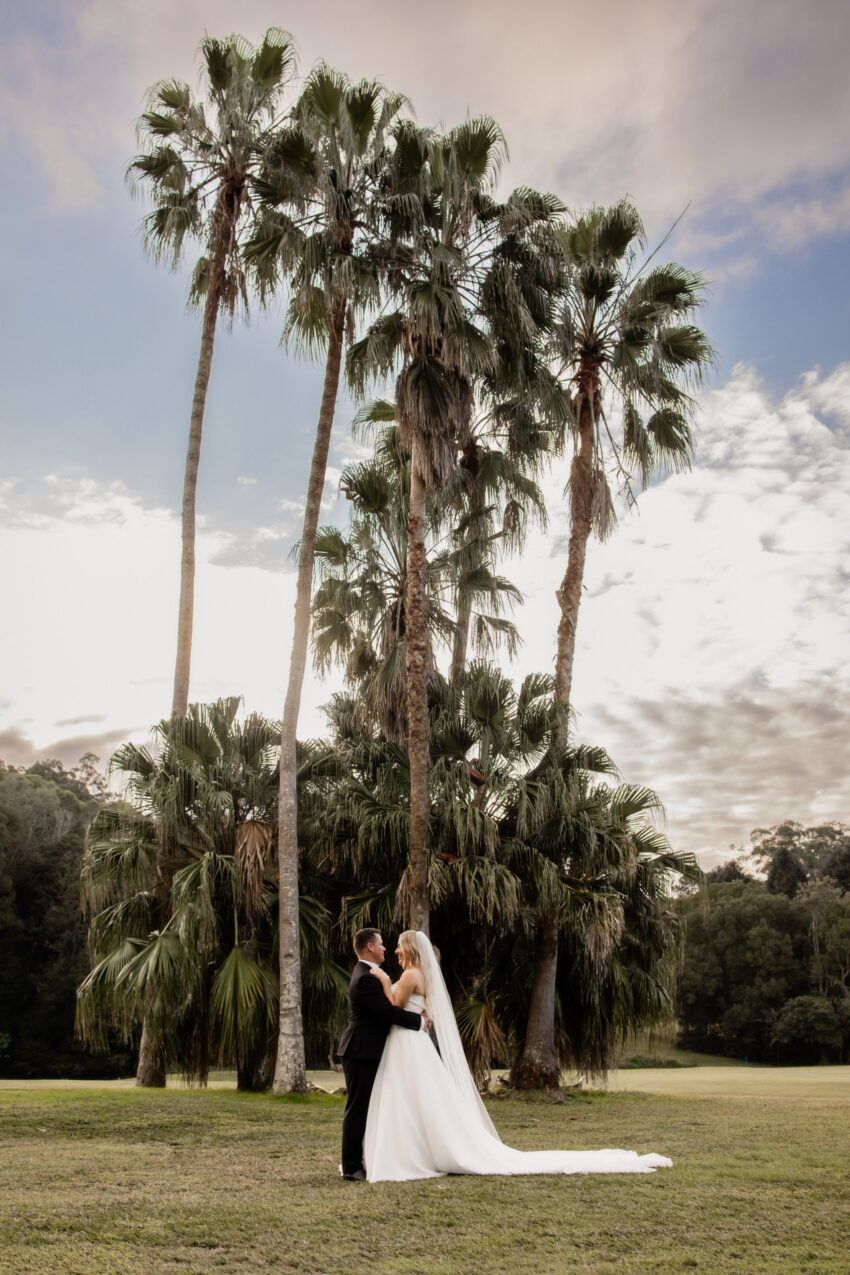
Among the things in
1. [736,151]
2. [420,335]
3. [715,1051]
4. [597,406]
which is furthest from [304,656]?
[715,1051]

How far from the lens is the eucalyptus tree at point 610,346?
19234 mm

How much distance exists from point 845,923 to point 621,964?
34.8m

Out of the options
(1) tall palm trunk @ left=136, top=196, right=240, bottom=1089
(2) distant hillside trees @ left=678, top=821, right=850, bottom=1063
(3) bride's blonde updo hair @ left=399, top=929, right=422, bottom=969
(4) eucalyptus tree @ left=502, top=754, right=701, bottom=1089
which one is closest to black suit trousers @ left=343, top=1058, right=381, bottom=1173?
(3) bride's blonde updo hair @ left=399, top=929, right=422, bottom=969

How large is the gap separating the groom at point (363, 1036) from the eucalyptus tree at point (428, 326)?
7263 millimetres

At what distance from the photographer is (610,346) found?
19703 mm

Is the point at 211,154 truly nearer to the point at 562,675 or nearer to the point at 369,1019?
the point at 562,675

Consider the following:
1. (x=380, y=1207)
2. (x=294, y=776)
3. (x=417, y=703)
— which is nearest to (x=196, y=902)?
(x=294, y=776)

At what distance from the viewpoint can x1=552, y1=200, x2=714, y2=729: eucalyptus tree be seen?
1923 cm

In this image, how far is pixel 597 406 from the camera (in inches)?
782

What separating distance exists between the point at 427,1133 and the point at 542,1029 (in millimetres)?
9514

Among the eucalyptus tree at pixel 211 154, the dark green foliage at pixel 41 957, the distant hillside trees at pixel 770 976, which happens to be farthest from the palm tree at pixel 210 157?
the distant hillside trees at pixel 770 976

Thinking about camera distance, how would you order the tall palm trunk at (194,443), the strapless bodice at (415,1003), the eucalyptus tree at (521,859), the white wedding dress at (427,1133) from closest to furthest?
1. the white wedding dress at (427,1133)
2. the strapless bodice at (415,1003)
3. the eucalyptus tree at (521,859)
4. the tall palm trunk at (194,443)

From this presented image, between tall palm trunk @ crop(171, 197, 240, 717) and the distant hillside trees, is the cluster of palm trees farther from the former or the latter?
the distant hillside trees

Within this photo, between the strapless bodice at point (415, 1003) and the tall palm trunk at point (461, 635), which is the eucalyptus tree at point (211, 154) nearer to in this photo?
the tall palm trunk at point (461, 635)
